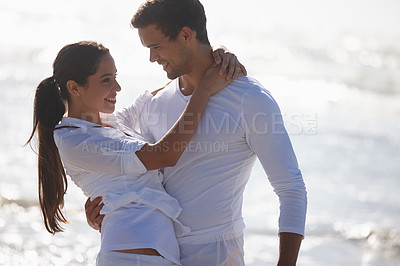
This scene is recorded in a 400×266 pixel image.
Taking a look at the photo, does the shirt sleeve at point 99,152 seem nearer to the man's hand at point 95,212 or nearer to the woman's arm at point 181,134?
the woman's arm at point 181,134

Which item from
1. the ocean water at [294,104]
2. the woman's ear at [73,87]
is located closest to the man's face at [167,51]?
the woman's ear at [73,87]

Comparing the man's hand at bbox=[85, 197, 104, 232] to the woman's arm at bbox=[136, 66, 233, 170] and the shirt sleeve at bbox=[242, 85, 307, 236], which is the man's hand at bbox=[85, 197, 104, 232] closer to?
the woman's arm at bbox=[136, 66, 233, 170]

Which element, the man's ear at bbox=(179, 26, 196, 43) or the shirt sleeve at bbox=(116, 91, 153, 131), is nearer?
the man's ear at bbox=(179, 26, 196, 43)

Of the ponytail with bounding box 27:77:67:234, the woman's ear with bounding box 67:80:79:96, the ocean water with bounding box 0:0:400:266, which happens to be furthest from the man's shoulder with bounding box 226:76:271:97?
the ocean water with bounding box 0:0:400:266

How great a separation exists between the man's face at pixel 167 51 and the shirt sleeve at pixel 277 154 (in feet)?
1.33

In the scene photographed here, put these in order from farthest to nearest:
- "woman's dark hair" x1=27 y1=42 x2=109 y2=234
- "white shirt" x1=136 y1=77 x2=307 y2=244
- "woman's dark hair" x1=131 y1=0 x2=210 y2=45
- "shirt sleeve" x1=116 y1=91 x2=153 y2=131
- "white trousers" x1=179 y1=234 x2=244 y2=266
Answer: "shirt sleeve" x1=116 y1=91 x2=153 y2=131 < "woman's dark hair" x1=27 y1=42 x2=109 y2=234 < "woman's dark hair" x1=131 y1=0 x2=210 y2=45 < "white trousers" x1=179 y1=234 x2=244 y2=266 < "white shirt" x1=136 y1=77 x2=307 y2=244

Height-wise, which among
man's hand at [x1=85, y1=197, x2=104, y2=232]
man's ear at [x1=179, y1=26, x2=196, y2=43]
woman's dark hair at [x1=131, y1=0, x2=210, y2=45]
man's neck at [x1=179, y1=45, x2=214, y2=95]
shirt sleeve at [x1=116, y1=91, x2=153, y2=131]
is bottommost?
man's hand at [x1=85, y1=197, x2=104, y2=232]

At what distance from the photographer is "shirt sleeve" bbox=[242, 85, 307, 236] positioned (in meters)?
2.34

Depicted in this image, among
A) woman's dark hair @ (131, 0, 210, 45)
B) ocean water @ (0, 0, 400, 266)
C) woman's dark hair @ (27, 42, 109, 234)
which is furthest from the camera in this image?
ocean water @ (0, 0, 400, 266)

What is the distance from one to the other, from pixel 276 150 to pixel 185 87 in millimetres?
649

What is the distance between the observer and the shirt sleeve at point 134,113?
10.00ft

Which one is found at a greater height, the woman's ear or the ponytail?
the woman's ear

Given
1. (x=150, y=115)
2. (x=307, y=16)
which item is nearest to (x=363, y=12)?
(x=307, y=16)

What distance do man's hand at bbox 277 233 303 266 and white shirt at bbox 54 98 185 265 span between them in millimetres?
452
